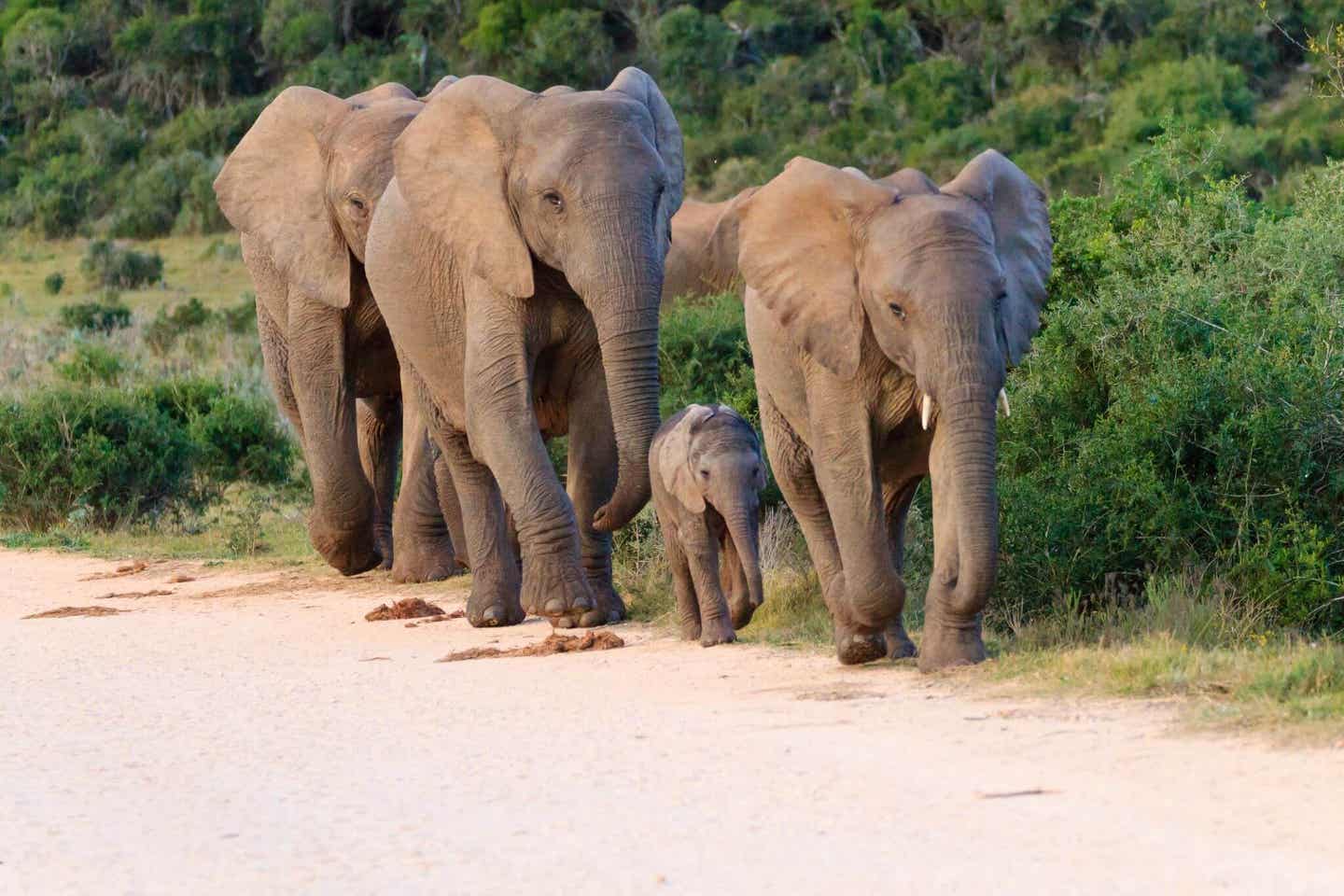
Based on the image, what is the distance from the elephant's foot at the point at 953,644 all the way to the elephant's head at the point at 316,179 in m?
4.32

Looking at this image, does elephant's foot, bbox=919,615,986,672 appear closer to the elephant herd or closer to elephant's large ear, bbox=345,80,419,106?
the elephant herd

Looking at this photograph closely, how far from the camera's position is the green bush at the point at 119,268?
34.2 metres

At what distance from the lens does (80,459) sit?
15.1 metres

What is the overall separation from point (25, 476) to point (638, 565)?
6022 millimetres

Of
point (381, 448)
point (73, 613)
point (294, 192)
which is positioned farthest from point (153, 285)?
point (73, 613)

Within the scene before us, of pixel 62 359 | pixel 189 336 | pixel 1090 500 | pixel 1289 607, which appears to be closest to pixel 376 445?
pixel 1090 500

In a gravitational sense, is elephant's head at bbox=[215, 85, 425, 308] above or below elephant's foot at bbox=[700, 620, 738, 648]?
above

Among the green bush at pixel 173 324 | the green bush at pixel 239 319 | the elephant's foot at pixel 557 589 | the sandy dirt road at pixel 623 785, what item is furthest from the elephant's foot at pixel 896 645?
the green bush at pixel 239 319

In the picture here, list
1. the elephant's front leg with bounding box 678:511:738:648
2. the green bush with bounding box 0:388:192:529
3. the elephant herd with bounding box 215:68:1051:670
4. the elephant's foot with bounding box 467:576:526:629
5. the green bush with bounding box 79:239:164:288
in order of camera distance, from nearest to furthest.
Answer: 1. the elephant herd with bounding box 215:68:1051:670
2. the elephant's front leg with bounding box 678:511:738:648
3. the elephant's foot with bounding box 467:576:526:629
4. the green bush with bounding box 0:388:192:529
5. the green bush with bounding box 79:239:164:288

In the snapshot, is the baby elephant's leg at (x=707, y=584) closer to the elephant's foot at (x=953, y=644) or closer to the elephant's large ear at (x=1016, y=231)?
the elephant's foot at (x=953, y=644)

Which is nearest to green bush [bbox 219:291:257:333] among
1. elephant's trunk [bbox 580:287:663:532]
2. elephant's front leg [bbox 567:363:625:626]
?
elephant's front leg [bbox 567:363:625:626]

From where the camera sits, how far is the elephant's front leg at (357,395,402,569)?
41.6ft

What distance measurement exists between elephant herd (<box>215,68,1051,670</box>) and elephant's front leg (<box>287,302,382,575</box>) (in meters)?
0.01

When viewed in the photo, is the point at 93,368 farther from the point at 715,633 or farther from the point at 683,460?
the point at 715,633
